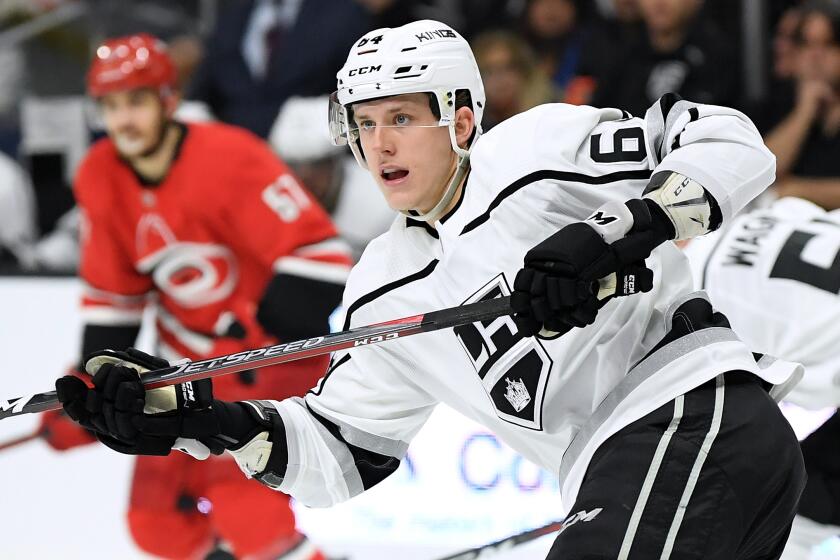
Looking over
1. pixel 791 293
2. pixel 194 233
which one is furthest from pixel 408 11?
pixel 791 293

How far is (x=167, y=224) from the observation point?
424 centimetres

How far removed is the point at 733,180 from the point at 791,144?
2.59m

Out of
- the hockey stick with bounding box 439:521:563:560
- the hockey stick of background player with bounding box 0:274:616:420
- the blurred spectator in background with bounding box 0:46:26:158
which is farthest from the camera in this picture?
the blurred spectator in background with bounding box 0:46:26:158

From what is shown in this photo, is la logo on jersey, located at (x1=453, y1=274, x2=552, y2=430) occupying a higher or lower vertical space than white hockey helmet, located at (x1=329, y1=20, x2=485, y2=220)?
lower

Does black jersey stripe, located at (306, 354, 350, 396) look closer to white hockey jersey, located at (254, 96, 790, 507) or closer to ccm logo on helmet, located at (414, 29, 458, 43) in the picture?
white hockey jersey, located at (254, 96, 790, 507)

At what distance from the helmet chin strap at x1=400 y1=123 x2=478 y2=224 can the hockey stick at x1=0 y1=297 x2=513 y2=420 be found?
0.21 m

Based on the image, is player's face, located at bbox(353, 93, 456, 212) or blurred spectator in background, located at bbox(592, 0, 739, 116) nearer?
player's face, located at bbox(353, 93, 456, 212)

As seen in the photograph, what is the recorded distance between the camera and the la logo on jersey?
2.36 m

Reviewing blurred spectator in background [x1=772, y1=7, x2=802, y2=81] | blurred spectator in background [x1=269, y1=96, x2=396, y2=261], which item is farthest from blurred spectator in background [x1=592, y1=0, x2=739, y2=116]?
blurred spectator in background [x1=269, y1=96, x2=396, y2=261]

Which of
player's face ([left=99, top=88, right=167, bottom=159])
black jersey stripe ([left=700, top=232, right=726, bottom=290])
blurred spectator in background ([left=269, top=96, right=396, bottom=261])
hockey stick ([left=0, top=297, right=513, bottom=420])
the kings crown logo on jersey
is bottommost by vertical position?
blurred spectator in background ([left=269, top=96, right=396, bottom=261])

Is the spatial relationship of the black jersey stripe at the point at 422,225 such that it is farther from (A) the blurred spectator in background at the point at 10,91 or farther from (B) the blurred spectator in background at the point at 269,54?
(A) the blurred spectator in background at the point at 10,91

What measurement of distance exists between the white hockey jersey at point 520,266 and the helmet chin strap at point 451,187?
28 millimetres

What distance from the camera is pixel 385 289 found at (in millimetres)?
2576

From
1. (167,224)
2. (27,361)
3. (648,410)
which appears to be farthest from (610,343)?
(27,361)
